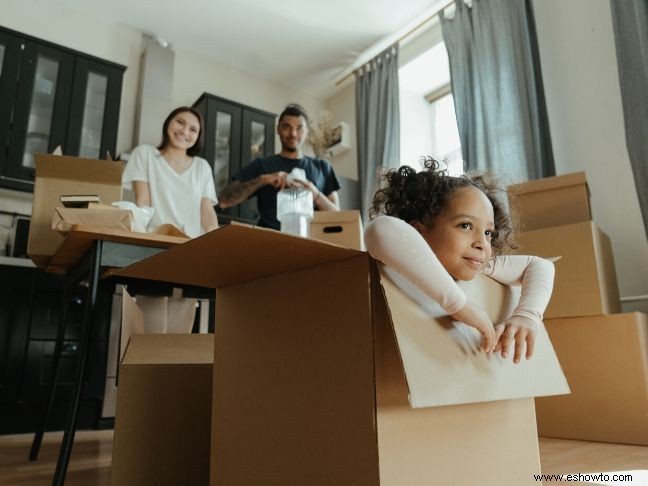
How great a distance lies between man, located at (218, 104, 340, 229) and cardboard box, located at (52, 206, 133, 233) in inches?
38.2

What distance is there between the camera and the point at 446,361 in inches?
24.6

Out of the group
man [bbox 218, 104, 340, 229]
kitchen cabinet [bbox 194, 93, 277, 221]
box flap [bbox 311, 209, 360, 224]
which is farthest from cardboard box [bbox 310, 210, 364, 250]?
kitchen cabinet [bbox 194, 93, 277, 221]

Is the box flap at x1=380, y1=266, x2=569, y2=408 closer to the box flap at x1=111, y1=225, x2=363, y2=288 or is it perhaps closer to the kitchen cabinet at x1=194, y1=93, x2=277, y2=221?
the box flap at x1=111, y1=225, x2=363, y2=288

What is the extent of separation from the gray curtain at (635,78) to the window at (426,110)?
4.40 feet

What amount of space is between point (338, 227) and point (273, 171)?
827mm

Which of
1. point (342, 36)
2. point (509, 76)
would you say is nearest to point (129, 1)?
point (342, 36)

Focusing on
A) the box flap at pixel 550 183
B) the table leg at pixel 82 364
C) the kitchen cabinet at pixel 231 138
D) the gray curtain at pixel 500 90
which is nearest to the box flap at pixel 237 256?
the table leg at pixel 82 364

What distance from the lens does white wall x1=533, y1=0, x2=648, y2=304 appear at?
2.21 metres

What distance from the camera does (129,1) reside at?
3297 millimetres

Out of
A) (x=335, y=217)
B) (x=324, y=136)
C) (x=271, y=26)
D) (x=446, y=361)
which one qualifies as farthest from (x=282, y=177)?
(x=324, y=136)

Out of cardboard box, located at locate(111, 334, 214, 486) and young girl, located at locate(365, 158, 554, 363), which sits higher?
young girl, located at locate(365, 158, 554, 363)

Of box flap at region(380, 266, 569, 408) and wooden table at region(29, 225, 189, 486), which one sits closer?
box flap at region(380, 266, 569, 408)

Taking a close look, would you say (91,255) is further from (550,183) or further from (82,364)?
(550,183)

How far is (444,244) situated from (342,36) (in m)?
3.23
